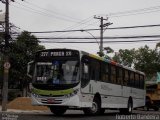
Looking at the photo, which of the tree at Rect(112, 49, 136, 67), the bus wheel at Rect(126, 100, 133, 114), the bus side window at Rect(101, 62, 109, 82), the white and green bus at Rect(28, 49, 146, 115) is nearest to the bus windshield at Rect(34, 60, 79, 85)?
the white and green bus at Rect(28, 49, 146, 115)

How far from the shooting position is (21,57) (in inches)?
2078

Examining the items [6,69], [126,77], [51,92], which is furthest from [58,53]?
[6,69]

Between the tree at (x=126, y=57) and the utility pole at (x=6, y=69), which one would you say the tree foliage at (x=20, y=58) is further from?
the tree at (x=126, y=57)

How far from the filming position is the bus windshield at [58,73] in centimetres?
2184

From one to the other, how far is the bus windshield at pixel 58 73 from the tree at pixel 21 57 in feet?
94.7

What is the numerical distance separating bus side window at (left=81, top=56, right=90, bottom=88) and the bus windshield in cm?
36

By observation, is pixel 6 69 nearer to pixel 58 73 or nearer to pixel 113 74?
pixel 113 74

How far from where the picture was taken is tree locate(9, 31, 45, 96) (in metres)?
52.4

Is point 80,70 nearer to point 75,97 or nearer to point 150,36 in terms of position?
point 75,97

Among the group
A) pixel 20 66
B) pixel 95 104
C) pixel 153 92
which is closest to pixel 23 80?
pixel 20 66

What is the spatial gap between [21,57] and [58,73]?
103ft

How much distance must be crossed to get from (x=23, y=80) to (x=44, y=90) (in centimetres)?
3310

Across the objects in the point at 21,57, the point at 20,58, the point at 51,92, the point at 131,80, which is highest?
the point at 21,57

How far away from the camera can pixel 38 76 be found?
22422mm
